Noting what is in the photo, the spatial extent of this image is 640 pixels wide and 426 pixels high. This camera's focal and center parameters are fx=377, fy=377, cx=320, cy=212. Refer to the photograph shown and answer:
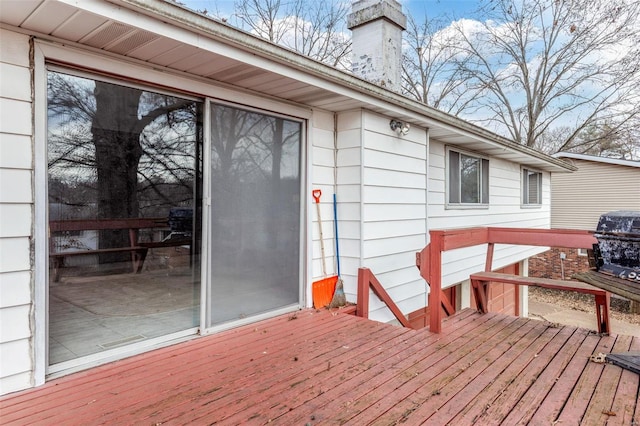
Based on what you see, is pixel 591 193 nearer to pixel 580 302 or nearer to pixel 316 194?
pixel 580 302

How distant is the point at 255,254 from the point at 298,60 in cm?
174

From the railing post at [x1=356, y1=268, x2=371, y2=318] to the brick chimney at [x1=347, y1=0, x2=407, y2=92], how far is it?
8.95ft

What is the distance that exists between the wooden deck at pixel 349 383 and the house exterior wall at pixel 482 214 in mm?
2774

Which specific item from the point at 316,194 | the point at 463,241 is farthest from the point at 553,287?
the point at 316,194

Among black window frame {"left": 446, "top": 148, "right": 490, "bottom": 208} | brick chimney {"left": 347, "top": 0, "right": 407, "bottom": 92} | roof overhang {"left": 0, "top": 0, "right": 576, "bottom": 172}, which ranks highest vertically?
brick chimney {"left": 347, "top": 0, "right": 407, "bottom": 92}

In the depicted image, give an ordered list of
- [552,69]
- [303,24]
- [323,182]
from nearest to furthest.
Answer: [323,182] < [303,24] < [552,69]

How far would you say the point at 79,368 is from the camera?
2510 mm

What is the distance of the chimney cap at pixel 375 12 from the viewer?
210 inches

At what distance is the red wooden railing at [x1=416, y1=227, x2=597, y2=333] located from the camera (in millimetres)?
3324

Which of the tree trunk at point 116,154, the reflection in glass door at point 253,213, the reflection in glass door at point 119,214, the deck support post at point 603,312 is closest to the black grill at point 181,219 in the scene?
the reflection in glass door at point 119,214

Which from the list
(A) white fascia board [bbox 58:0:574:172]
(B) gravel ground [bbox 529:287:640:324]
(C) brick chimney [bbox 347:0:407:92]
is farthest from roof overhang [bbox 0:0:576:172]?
(B) gravel ground [bbox 529:287:640:324]

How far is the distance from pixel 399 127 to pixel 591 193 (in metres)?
12.4

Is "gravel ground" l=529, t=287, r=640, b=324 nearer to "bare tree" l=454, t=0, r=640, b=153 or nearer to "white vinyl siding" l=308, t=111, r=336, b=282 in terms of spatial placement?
A: "bare tree" l=454, t=0, r=640, b=153

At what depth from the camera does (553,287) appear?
3635 millimetres
